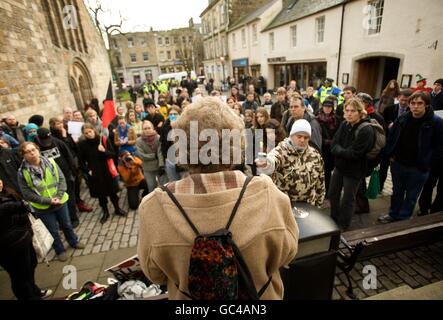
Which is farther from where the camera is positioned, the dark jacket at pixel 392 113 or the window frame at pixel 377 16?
the window frame at pixel 377 16

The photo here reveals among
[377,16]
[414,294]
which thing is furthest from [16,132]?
Answer: [377,16]

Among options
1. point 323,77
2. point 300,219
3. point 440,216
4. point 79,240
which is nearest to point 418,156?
point 440,216

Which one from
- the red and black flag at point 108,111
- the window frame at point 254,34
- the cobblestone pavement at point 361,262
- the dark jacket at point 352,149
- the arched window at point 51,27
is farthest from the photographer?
the window frame at point 254,34

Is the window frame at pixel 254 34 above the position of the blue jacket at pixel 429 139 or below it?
above

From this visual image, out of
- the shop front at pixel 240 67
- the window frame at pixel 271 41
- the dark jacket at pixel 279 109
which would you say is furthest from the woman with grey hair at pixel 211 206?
the shop front at pixel 240 67

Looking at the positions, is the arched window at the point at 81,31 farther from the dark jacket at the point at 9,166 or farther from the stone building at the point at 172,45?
the stone building at the point at 172,45

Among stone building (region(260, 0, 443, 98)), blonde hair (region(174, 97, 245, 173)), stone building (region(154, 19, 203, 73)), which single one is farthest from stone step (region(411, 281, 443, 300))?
stone building (region(154, 19, 203, 73))

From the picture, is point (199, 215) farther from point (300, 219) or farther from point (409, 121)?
point (409, 121)

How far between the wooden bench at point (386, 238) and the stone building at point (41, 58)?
7945 mm

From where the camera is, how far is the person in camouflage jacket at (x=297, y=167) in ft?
9.40

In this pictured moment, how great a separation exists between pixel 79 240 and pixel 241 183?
4474mm

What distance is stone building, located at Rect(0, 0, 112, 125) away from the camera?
6.55 meters

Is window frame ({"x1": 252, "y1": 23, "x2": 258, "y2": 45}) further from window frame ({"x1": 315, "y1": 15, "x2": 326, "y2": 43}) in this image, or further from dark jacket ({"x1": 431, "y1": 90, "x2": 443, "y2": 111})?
dark jacket ({"x1": 431, "y1": 90, "x2": 443, "y2": 111})

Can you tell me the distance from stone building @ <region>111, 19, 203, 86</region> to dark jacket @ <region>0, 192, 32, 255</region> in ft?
168
